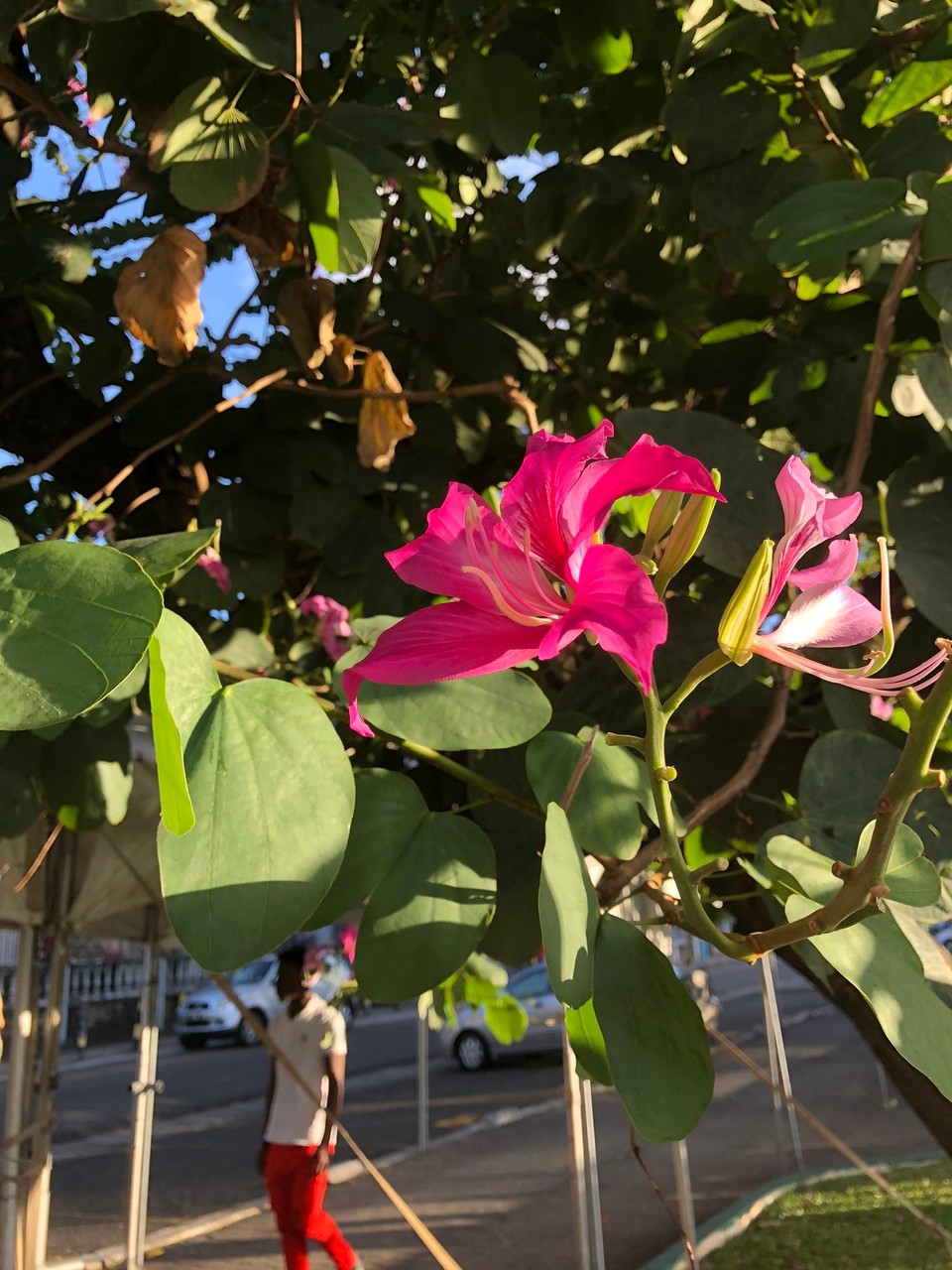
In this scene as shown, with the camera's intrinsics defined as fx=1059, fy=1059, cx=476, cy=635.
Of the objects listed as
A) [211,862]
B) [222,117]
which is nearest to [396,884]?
[211,862]

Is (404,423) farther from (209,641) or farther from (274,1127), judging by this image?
(274,1127)

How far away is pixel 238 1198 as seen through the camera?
19.5 feet

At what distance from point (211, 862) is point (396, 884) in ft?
0.70

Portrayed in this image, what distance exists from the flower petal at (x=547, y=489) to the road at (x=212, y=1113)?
5.35 m

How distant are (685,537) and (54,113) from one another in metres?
0.99

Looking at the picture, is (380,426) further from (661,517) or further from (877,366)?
(661,517)

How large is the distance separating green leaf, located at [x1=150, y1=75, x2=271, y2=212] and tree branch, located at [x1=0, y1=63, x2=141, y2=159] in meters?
0.16

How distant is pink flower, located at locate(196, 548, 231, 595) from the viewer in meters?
1.52

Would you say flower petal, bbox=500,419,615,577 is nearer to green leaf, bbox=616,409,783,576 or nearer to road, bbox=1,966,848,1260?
green leaf, bbox=616,409,783,576

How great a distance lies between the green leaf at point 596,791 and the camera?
620 mm

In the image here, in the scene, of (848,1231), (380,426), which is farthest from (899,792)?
(848,1231)

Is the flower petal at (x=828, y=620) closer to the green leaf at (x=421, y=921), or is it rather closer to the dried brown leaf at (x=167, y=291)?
the green leaf at (x=421, y=921)

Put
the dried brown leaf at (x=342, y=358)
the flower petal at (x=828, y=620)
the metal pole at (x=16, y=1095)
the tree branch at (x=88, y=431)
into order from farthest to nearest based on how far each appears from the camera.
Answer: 1. the metal pole at (x=16, y=1095)
2. the dried brown leaf at (x=342, y=358)
3. the tree branch at (x=88, y=431)
4. the flower petal at (x=828, y=620)

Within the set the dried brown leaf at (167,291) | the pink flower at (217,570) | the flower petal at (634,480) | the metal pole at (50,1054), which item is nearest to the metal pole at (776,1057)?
the metal pole at (50,1054)
